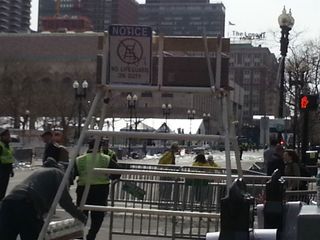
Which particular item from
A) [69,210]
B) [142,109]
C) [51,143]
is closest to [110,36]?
[69,210]

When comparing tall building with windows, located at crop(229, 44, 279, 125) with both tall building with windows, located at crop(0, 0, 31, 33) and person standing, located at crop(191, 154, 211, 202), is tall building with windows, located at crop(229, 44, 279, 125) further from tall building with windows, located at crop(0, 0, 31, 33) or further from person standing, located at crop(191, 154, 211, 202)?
tall building with windows, located at crop(0, 0, 31, 33)

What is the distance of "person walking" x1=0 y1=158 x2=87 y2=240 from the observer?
22.9 ft

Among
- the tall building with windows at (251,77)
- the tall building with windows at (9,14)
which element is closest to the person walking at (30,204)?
the tall building with windows at (251,77)

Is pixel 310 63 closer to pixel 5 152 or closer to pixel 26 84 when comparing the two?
pixel 5 152

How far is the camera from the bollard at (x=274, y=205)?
5590 millimetres

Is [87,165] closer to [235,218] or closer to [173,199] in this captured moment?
[173,199]

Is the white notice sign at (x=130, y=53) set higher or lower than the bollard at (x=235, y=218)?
higher

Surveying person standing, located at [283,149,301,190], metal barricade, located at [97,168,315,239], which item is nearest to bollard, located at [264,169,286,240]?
metal barricade, located at [97,168,315,239]

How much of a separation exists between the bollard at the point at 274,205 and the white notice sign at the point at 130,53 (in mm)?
2212

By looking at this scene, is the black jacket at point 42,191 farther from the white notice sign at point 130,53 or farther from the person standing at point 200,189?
the person standing at point 200,189

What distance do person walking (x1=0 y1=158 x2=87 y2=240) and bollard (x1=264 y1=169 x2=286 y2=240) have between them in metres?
2.28

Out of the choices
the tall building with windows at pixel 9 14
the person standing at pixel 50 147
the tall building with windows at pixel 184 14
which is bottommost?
the person standing at pixel 50 147

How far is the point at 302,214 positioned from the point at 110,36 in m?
4.04

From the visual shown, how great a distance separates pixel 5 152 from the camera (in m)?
16.1
